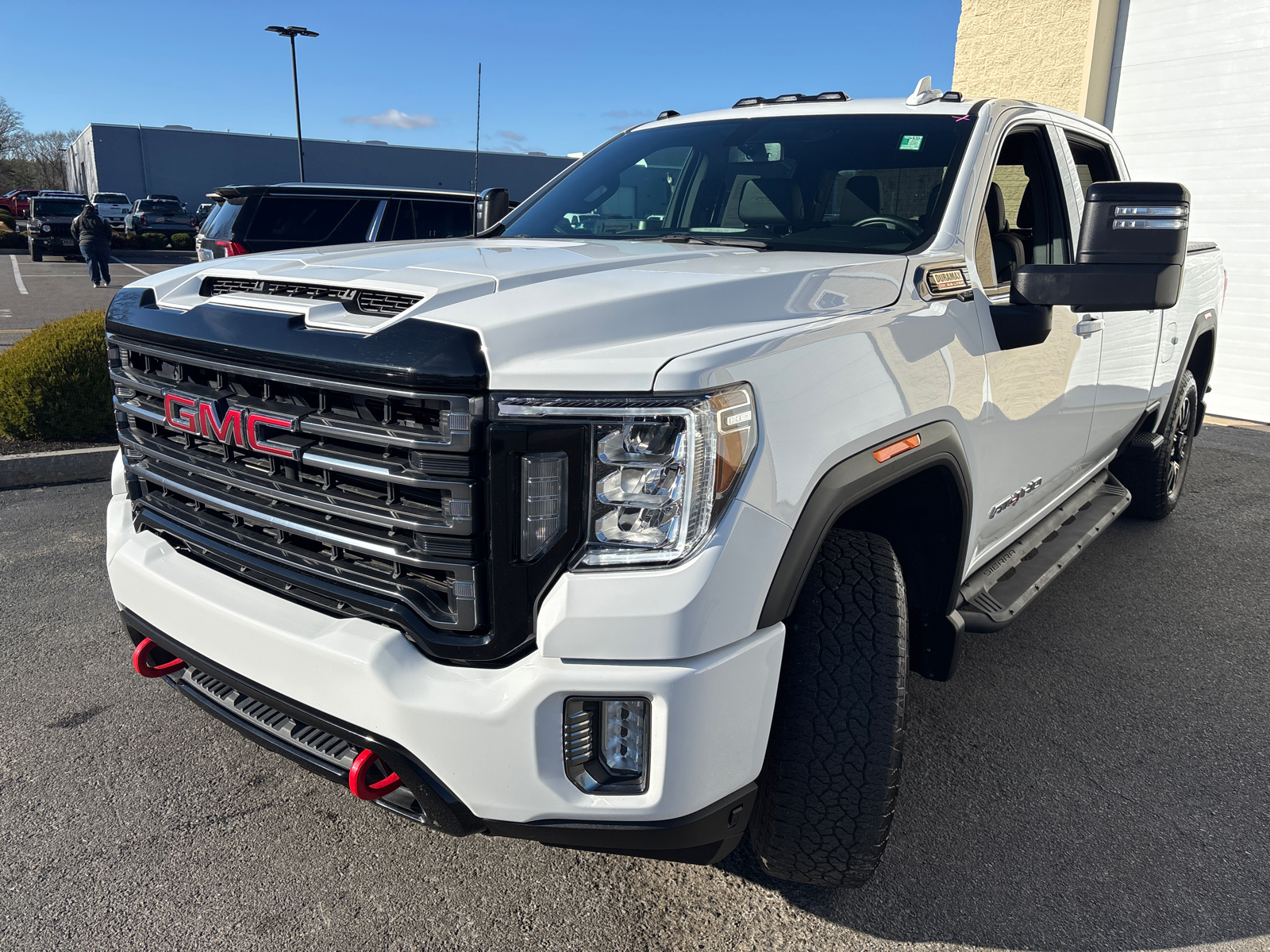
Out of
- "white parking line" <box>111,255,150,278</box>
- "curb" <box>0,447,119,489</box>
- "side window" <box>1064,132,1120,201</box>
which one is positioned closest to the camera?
"side window" <box>1064,132,1120,201</box>

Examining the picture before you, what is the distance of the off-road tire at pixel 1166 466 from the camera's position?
5.05 metres

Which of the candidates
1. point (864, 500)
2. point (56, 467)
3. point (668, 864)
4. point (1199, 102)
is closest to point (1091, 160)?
point (864, 500)

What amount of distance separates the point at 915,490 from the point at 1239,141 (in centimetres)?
845

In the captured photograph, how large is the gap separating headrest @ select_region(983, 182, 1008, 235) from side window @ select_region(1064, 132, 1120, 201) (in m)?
0.68

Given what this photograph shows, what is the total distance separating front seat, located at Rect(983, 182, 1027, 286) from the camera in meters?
2.98

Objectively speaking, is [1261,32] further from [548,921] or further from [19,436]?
[19,436]

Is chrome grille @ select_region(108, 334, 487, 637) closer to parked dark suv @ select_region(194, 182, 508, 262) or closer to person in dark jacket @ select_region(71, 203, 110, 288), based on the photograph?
parked dark suv @ select_region(194, 182, 508, 262)

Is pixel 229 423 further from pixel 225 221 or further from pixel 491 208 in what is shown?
pixel 225 221

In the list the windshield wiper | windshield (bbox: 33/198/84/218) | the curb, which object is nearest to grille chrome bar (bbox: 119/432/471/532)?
the windshield wiper

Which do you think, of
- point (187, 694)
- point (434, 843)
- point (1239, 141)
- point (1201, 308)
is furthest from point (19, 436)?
point (1239, 141)

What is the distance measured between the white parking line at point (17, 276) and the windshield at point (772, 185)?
1877 centimetres

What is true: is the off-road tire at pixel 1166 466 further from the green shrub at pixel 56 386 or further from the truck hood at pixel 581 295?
the green shrub at pixel 56 386

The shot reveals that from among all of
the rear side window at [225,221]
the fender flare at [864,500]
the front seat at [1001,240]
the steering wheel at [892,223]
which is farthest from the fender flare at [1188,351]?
the rear side window at [225,221]

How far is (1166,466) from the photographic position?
516cm
